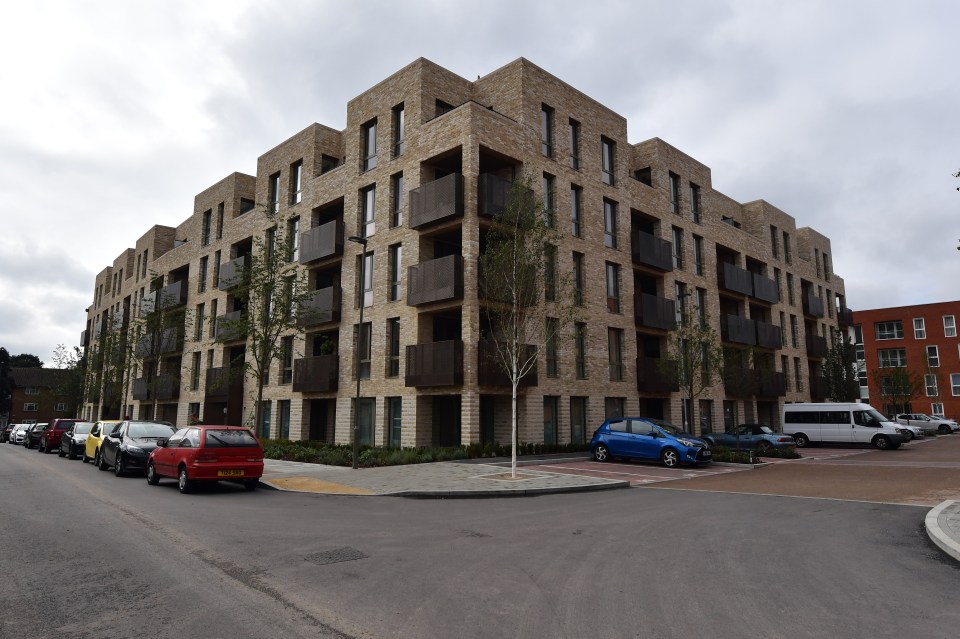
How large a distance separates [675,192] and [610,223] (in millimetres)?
6668

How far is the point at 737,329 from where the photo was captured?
33906 mm

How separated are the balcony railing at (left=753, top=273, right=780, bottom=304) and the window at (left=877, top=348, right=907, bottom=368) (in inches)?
1398

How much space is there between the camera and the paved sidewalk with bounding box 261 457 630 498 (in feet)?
43.1

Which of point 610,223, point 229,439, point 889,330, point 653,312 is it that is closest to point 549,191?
point 610,223

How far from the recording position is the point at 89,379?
146 ft

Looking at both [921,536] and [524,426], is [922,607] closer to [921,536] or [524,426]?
[921,536]

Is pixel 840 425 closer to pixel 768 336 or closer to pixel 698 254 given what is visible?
pixel 768 336

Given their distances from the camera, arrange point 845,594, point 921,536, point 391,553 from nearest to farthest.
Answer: point 845,594 < point 391,553 < point 921,536

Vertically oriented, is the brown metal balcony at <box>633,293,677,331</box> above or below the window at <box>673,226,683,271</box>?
below

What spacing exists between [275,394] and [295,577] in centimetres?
2414

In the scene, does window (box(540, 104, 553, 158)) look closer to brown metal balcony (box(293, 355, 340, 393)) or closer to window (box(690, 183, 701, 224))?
window (box(690, 183, 701, 224))

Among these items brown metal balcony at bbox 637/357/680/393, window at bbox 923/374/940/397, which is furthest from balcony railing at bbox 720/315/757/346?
window at bbox 923/374/940/397

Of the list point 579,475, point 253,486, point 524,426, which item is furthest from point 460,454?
point 253,486

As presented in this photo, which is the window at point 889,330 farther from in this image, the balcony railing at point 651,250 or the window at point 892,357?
the balcony railing at point 651,250
